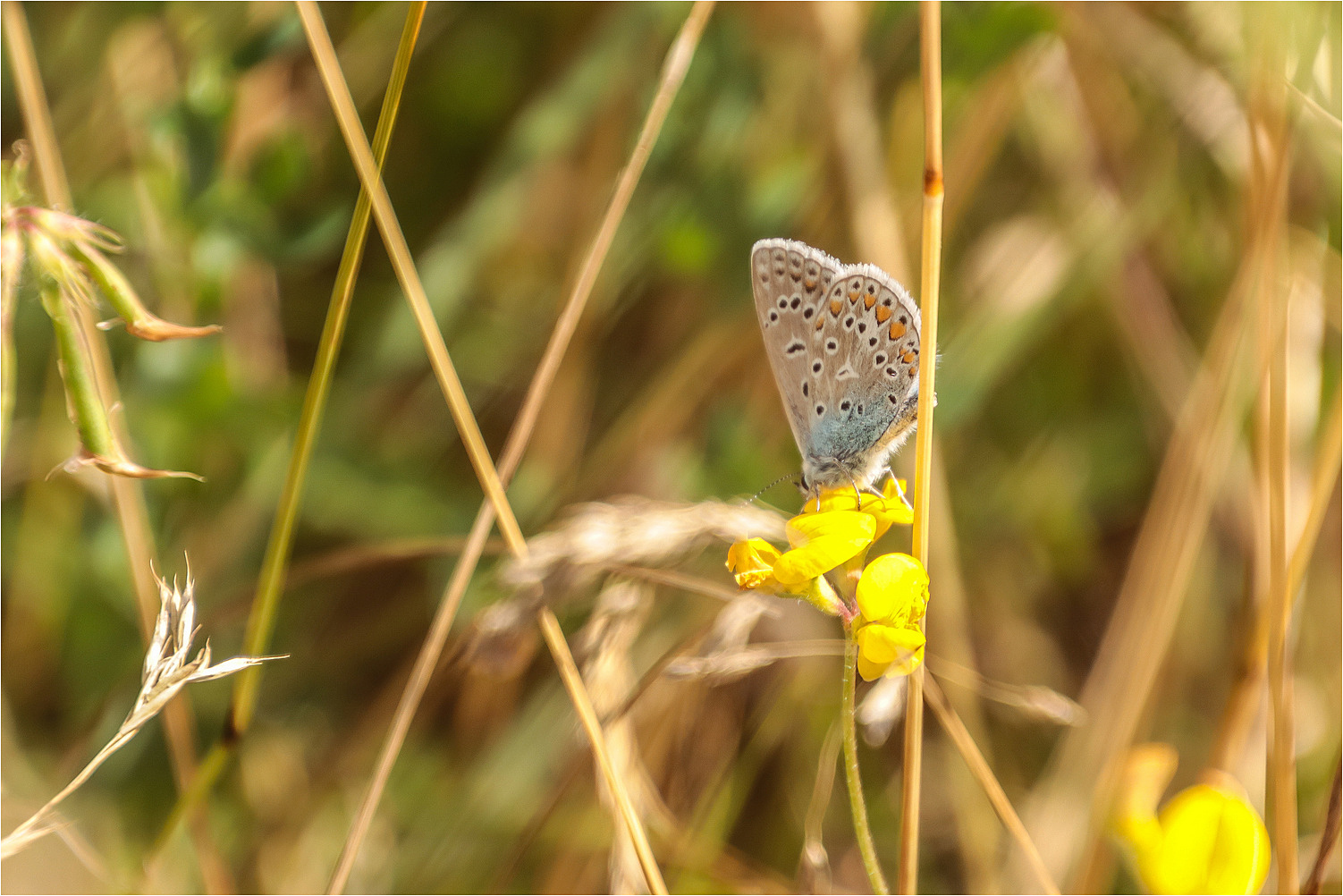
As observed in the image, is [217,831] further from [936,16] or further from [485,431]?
[936,16]

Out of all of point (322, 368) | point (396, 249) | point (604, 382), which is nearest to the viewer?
point (322, 368)

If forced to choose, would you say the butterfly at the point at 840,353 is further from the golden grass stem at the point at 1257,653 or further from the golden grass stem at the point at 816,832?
the golden grass stem at the point at 1257,653

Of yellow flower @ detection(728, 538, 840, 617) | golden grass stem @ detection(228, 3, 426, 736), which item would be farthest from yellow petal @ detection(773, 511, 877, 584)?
golden grass stem @ detection(228, 3, 426, 736)

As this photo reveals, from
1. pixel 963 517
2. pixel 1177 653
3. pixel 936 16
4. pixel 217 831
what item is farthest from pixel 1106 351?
pixel 217 831

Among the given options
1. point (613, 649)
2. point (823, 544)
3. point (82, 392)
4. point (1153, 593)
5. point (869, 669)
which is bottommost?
point (1153, 593)

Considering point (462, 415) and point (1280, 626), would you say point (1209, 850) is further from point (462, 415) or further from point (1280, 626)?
point (462, 415)

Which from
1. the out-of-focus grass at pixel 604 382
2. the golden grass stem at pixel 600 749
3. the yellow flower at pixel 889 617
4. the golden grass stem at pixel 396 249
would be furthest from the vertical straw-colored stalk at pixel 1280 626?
the golden grass stem at pixel 396 249

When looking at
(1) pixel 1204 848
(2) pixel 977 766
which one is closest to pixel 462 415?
(2) pixel 977 766

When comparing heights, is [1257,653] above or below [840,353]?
below

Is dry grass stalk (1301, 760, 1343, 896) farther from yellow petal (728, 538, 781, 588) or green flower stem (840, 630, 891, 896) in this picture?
yellow petal (728, 538, 781, 588)
